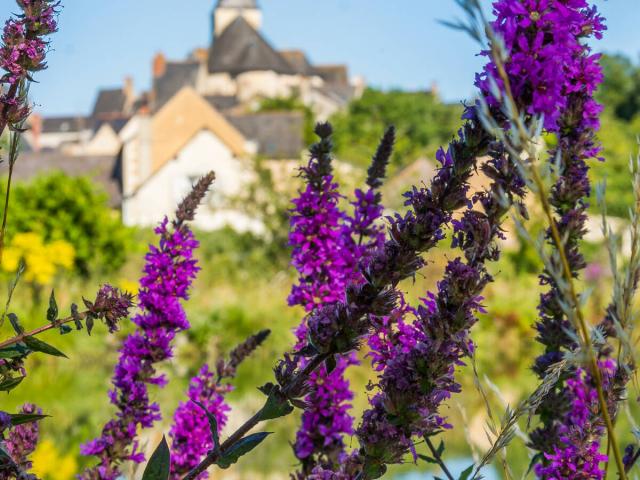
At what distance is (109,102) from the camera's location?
100125 mm

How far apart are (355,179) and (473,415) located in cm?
1506

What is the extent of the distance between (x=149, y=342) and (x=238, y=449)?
3.30 ft

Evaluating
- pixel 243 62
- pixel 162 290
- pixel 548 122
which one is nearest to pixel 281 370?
pixel 548 122

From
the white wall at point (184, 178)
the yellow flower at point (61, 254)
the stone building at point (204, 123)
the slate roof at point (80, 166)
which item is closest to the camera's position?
the yellow flower at point (61, 254)

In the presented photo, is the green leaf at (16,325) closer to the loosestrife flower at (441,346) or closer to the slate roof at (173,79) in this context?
the loosestrife flower at (441,346)

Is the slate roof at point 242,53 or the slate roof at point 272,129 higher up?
the slate roof at point 242,53

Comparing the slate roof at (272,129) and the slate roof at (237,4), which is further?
the slate roof at (237,4)

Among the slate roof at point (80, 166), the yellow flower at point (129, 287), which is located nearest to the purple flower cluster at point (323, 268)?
the yellow flower at point (129, 287)

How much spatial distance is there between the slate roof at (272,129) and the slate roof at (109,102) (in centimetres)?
4740

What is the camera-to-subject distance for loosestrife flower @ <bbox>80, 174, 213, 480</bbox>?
2.52 m

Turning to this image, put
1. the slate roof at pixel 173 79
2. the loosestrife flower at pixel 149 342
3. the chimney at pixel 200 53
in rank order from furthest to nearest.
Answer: the chimney at pixel 200 53 < the slate roof at pixel 173 79 < the loosestrife flower at pixel 149 342

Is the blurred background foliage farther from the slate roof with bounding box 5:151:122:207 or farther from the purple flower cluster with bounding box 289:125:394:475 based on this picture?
the slate roof with bounding box 5:151:122:207

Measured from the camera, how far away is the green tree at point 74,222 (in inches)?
939

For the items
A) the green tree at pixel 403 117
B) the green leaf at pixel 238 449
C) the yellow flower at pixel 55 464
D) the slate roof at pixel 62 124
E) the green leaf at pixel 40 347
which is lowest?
the slate roof at pixel 62 124
